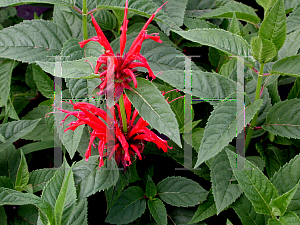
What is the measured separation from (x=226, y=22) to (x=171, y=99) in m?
0.44

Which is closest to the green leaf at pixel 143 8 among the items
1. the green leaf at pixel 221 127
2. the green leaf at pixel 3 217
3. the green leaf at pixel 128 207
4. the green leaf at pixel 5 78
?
the green leaf at pixel 221 127

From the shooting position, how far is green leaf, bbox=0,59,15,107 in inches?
30.5

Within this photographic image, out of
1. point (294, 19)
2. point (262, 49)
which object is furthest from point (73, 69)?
point (294, 19)

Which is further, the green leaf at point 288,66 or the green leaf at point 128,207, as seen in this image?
the green leaf at point 128,207

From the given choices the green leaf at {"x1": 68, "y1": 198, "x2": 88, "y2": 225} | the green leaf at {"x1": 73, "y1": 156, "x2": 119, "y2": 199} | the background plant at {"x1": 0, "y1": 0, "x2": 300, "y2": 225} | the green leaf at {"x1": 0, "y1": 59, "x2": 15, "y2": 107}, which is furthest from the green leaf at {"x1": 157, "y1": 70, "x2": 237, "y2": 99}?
the green leaf at {"x1": 0, "y1": 59, "x2": 15, "y2": 107}

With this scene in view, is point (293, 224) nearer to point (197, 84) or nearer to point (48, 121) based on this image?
point (197, 84)

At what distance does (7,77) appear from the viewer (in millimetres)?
786

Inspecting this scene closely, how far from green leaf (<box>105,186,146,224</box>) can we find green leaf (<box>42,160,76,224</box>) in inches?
5.7

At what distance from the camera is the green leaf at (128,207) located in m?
0.68

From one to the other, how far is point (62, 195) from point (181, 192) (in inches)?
12.9

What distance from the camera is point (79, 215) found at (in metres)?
0.61

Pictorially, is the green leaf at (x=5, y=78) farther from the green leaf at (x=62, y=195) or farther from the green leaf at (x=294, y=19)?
the green leaf at (x=294, y=19)

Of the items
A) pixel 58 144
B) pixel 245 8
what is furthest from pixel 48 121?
pixel 245 8

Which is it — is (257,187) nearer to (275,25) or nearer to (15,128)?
(275,25)
